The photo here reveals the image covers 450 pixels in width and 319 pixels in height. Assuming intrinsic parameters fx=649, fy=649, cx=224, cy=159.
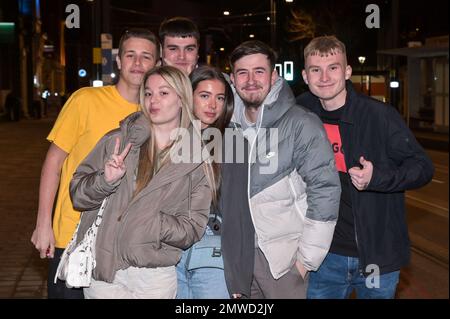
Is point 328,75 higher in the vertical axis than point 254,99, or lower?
higher

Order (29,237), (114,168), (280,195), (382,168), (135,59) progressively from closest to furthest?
(114,168) → (280,195) → (382,168) → (135,59) → (29,237)

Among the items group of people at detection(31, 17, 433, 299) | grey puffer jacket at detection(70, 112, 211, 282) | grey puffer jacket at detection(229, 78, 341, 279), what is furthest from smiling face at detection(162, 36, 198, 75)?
grey puffer jacket at detection(70, 112, 211, 282)

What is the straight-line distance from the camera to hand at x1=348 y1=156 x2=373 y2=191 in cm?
341

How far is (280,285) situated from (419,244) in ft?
16.3

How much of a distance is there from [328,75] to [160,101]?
1.04 meters

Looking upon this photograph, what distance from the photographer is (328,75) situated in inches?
146

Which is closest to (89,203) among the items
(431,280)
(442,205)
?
(431,280)

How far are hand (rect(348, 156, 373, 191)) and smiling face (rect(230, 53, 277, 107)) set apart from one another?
0.64m

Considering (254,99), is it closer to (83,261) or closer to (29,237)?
(83,261)

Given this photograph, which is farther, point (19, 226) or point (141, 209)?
point (19, 226)

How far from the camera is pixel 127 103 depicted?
3.83 metres

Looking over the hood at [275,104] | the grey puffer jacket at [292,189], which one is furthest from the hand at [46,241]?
the hood at [275,104]

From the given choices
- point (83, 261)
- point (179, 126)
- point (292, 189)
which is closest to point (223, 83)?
point (179, 126)

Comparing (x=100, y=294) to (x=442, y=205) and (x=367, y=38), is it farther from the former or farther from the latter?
(x=367, y=38)
